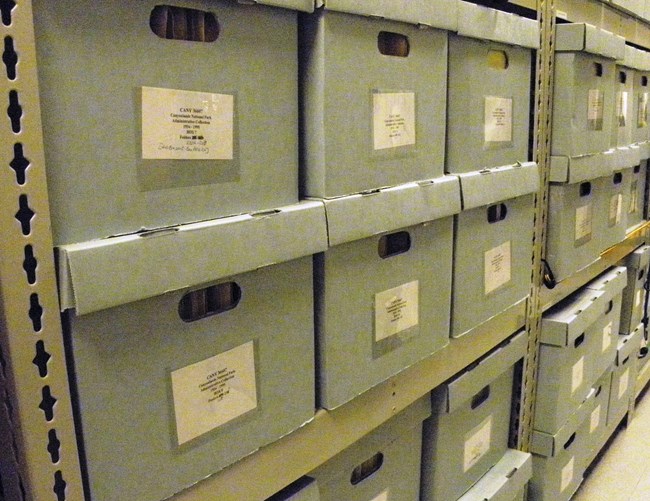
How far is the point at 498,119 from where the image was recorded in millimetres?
1002

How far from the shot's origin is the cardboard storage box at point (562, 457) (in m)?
1.34

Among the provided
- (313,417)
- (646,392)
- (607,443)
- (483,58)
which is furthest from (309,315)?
(646,392)

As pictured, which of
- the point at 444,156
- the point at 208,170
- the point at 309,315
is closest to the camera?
the point at 208,170

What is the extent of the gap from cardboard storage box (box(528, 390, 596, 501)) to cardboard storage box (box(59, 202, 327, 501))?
867 mm

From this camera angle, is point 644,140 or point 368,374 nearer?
point 368,374

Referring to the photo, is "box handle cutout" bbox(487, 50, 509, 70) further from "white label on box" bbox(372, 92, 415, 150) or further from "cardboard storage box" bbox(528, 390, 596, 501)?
"cardboard storage box" bbox(528, 390, 596, 501)

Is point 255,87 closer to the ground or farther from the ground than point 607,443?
farther from the ground

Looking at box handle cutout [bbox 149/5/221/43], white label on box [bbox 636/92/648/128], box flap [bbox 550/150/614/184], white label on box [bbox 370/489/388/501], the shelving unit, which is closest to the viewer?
the shelving unit

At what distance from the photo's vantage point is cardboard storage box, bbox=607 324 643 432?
5.82ft

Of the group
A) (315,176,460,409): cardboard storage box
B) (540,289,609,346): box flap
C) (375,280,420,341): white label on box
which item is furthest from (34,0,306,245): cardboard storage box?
(540,289,609,346): box flap

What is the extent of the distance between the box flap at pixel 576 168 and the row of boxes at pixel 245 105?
14.9 inches

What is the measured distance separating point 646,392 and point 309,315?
2118 mm

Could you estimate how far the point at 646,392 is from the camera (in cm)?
231

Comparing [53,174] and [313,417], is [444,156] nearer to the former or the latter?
[313,417]
